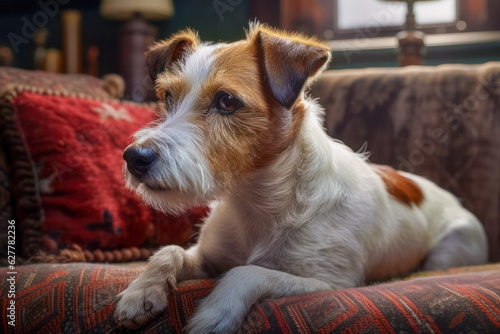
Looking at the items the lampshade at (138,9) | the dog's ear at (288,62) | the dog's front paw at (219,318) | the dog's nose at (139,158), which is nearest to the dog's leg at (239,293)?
the dog's front paw at (219,318)

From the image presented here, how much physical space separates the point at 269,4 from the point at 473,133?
2.34 meters

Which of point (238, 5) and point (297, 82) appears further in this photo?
point (238, 5)

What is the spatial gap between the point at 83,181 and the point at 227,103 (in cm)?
80

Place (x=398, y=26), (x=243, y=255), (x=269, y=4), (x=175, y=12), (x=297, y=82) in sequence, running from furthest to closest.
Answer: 1. (x=175, y=12)
2. (x=269, y=4)
3. (x=398, y=26)
4. (x=243, y=255)
5. (x=297, y=82)

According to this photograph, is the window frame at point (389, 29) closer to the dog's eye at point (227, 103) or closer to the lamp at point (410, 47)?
the lamp at point (410, 47)

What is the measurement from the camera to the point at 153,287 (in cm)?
132

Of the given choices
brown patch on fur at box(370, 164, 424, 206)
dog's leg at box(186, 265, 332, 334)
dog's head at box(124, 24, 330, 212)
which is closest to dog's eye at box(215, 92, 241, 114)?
dog's head at box(124, 24, 330, 212)

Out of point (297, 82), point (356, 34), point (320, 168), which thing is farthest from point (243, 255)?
point (356, 34)

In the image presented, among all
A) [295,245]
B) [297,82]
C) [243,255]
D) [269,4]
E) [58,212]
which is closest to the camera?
[297,82]

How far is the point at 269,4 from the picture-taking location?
429 cm

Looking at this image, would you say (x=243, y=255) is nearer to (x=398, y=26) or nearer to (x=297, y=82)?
(x=297, y=82)

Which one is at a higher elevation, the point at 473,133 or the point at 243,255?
the point at 473,133

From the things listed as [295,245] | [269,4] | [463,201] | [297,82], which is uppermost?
[269,4]

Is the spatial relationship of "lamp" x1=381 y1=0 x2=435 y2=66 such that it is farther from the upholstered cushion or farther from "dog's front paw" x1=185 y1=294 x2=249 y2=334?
"dog's front paw" x1=185 y1=294 x2=249 y2=334
